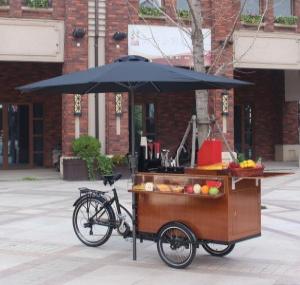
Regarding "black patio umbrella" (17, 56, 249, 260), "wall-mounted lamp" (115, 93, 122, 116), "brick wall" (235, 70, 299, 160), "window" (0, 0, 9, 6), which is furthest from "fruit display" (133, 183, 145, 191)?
"brick wall" (235, 70, 299, 160)

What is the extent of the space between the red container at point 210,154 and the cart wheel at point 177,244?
0.90 metres

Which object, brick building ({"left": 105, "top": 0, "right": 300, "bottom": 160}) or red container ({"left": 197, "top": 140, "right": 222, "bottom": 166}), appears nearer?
red container ({"left": 197, "top": 140, "right": 222, "bottom": 166})

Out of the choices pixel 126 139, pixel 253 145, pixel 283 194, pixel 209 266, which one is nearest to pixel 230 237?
pixel 209 266

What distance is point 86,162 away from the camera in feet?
58.7

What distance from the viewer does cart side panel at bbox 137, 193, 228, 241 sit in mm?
6703

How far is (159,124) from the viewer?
77.1 ft

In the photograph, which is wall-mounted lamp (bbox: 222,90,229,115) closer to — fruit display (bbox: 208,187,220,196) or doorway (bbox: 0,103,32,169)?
doorway (bbox: 0,103,32,169)

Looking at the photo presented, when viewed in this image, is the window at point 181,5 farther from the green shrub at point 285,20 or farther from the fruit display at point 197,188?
the fruit display at point 197,188

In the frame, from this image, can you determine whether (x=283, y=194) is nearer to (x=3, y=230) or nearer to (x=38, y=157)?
(x=3, y=230)

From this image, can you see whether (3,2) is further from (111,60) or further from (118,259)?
(118,259)

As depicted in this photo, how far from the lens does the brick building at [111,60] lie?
18.2 meters

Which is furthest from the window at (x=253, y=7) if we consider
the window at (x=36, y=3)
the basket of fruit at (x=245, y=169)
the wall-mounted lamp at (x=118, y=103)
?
the basket of fruit at (x=245, y=169)

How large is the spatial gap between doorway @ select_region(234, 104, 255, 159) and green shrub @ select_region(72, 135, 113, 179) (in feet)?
28.5

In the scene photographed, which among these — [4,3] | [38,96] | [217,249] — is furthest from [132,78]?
[38,96]
